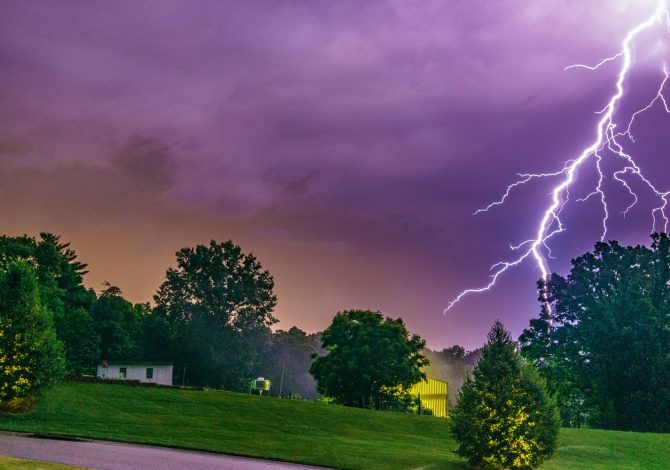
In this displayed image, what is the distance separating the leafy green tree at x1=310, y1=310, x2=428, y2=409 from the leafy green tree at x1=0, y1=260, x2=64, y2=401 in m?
32.6

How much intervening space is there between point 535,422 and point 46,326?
26217mm

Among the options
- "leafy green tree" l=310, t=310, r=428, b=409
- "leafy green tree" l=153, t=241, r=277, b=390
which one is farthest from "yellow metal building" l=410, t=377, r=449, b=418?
"leafy green tree" l=153, t=241, r=277, b=390

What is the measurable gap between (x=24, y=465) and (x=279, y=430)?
2079cm

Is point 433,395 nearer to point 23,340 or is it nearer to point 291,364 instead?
point 23,340

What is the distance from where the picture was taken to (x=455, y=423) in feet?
88.7

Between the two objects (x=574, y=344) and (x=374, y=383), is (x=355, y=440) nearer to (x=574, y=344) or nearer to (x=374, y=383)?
(x=374, y=383)

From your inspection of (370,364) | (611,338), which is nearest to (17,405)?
(370,364)

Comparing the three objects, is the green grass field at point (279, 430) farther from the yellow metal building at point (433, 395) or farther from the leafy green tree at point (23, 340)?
the yellow metal building at point (433, 395)

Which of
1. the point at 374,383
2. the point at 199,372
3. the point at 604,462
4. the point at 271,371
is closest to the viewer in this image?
the point at 604,462

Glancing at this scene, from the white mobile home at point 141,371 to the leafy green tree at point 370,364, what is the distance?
19.3 m

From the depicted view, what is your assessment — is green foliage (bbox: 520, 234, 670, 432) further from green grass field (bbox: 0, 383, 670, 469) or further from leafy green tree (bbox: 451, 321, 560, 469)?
leafy green tree (bbox: 451, 321, 560, 469)

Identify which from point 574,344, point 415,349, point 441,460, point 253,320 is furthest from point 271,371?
point 441,460

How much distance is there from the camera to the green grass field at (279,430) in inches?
1159

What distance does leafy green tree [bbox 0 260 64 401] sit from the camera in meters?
35.6
